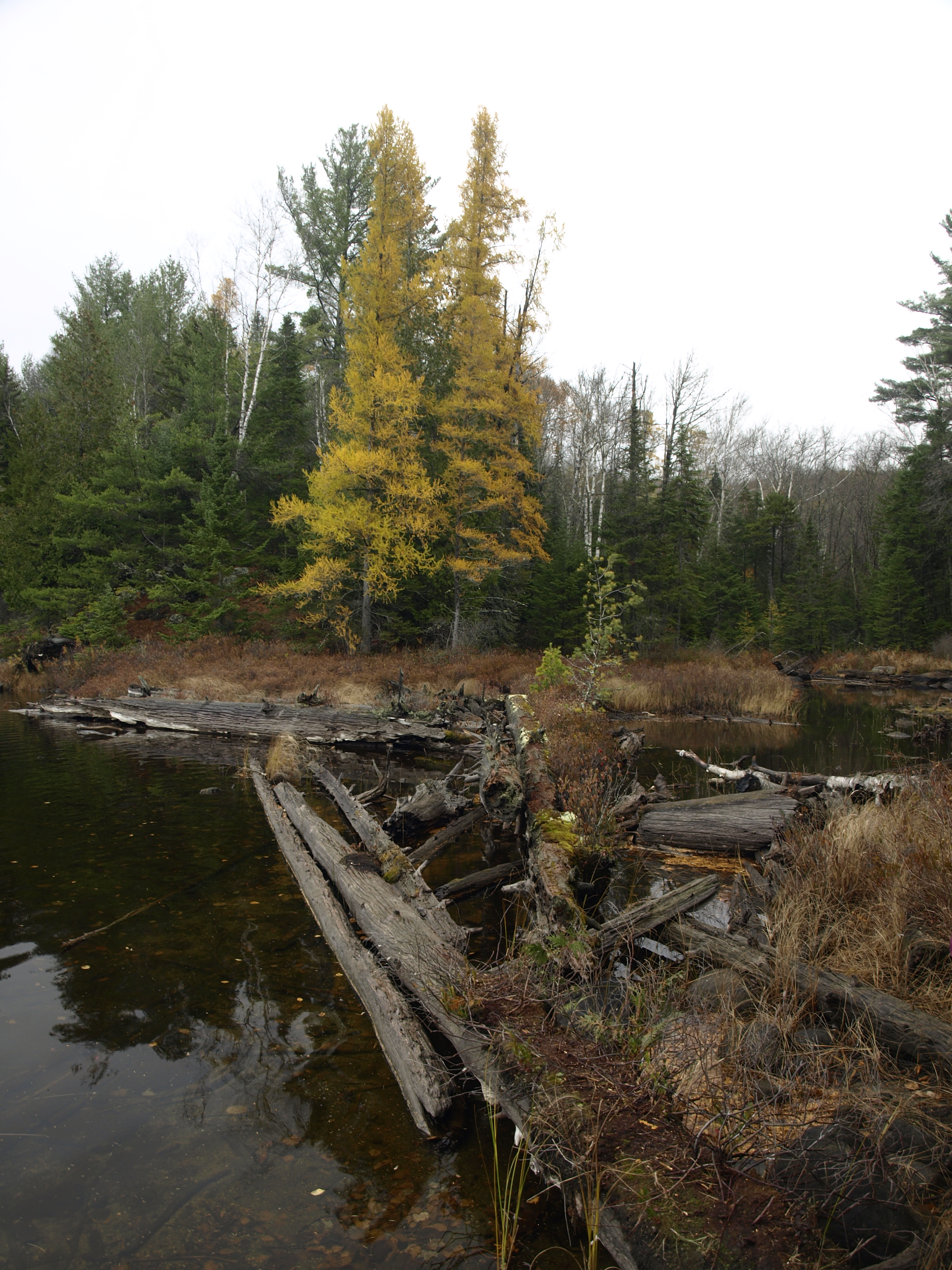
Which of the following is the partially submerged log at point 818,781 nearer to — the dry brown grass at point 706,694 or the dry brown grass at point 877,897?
the dry brown grass at point 877,897

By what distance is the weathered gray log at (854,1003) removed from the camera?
359 centimetres

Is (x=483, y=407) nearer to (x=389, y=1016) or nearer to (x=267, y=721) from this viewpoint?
(x=267, y=721)

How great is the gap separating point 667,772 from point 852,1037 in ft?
27.6

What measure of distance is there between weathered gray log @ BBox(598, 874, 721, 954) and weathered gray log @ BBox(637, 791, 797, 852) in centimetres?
127

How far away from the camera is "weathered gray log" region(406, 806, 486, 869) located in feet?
23.4

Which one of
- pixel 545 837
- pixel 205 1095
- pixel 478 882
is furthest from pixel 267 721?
pixel 205 1095

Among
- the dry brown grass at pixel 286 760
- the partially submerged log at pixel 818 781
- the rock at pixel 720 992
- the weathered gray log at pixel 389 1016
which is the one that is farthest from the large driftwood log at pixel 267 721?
the rock at pixel 720 992

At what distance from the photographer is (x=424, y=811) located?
8.35 meters

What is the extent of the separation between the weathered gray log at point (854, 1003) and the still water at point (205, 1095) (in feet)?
6.20

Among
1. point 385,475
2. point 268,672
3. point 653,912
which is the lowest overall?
point 653,912

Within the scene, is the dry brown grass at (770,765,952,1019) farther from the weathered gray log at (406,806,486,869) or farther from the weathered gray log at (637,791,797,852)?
the weathered gray log at (406,806,486,869)

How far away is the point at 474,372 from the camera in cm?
2244

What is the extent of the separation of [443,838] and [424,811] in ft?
2.66

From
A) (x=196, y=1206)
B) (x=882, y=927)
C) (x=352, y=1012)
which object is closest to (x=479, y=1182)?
(x=196, y=1206)
